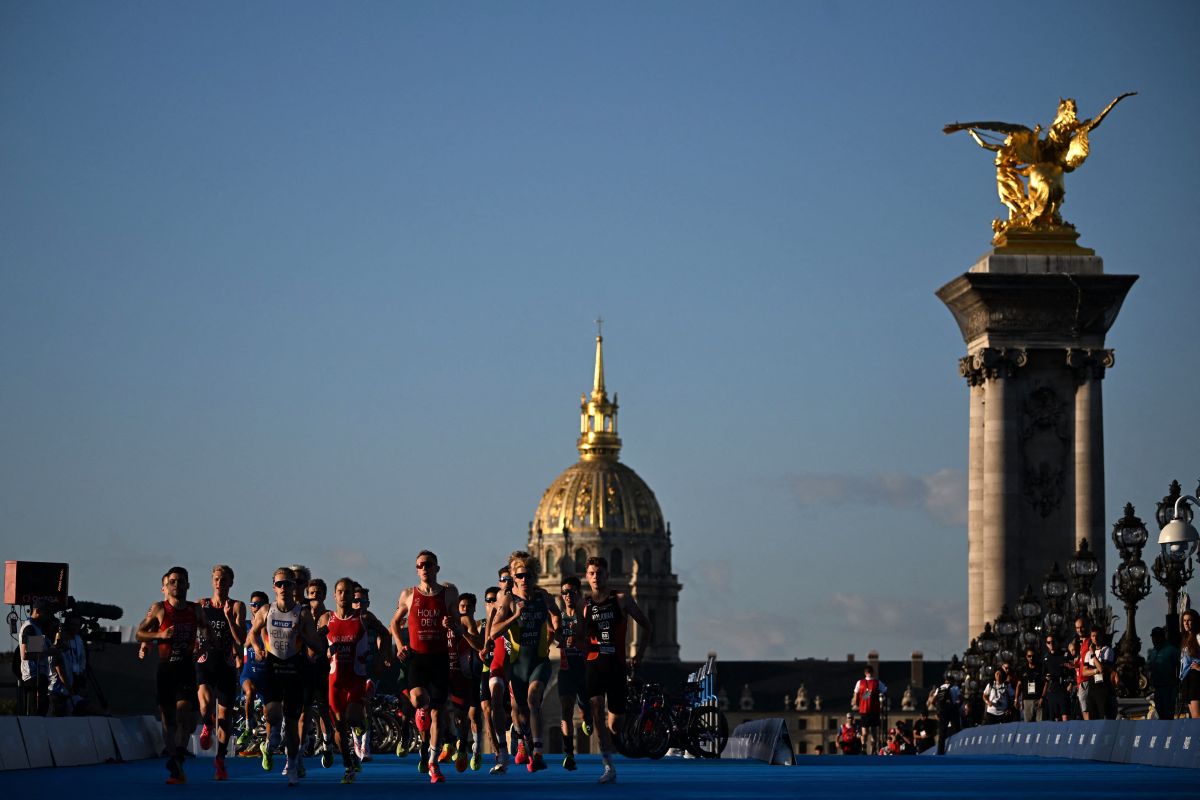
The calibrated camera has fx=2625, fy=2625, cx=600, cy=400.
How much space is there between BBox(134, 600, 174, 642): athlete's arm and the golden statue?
1557 inches

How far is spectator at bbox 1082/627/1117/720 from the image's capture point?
30141 millimetres

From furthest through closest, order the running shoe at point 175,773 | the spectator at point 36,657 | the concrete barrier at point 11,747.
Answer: the spectator at point 36,657 < the concrete barrier at point 11,747 < the running shoe at point 175,773

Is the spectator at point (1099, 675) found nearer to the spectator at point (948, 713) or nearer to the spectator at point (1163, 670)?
the spectator at point (1163, 670)

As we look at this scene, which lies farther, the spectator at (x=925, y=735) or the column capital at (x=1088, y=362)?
the column capital at (x=1088, y=362)

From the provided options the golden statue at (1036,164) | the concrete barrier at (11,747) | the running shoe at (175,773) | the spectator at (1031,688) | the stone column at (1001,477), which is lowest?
the running shoe at (175,773)

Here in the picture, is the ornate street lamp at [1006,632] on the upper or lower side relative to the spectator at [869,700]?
upper

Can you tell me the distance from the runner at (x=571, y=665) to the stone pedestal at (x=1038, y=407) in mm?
32770

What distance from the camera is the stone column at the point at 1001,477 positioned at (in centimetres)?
5731

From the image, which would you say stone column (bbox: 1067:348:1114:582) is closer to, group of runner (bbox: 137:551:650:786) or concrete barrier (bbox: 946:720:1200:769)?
concrete barrier (bbox: 946:720:1200:769)

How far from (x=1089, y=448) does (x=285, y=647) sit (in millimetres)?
38489

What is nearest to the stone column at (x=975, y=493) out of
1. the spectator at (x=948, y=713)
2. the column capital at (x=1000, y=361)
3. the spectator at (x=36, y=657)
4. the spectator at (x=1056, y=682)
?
the column capital at (x=1000, y=361)

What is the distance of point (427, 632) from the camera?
21266 millimetres

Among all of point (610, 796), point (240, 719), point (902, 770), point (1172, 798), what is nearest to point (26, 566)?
point (240, 719)

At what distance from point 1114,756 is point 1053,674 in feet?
30.1
